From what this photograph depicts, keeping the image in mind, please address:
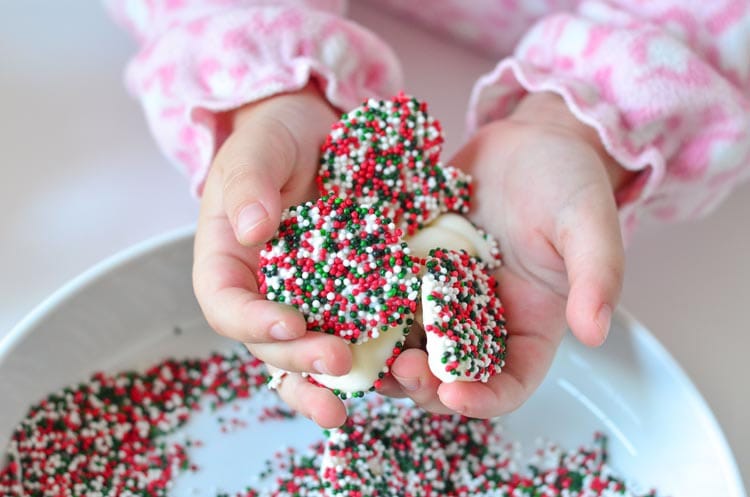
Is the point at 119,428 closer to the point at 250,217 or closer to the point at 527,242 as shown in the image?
the point at 250,217

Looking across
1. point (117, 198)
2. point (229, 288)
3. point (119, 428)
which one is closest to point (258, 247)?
point (229, 288)

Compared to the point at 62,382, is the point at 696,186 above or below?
above

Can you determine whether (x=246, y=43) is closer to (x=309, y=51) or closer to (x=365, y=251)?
(x=309, y=51)

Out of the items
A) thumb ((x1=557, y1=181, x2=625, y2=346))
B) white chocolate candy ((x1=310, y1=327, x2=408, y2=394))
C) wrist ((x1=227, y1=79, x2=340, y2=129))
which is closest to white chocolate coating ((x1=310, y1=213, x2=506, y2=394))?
white chocolate candy ((x1=310, y1=327, x2=408, y2=394))

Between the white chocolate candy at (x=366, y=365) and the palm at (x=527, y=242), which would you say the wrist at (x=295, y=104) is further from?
the white chocolate candy at (x=366, y=365)

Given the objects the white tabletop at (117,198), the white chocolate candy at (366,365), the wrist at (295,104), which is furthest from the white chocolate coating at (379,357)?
the white tabletop at (117,198)

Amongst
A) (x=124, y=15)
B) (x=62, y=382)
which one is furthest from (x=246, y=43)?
(x=62, y=382)

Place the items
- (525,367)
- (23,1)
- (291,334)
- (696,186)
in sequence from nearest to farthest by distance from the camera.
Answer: (291,334) → (525,367) → (696,186) → (23,1)

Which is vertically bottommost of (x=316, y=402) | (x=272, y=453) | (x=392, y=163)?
(x=272, y=453)
